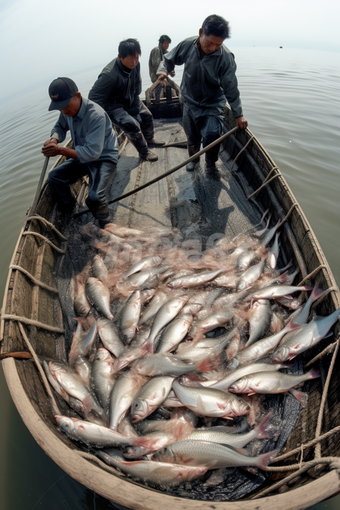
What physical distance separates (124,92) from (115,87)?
280mm

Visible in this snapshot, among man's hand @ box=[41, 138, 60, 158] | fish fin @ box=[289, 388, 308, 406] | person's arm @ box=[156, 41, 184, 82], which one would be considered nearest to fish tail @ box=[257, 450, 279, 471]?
fish fin @ box=[289, 388, 308, 406]

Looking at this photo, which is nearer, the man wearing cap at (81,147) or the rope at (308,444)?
the rope at (308,444)

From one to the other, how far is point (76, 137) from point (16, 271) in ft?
8.23

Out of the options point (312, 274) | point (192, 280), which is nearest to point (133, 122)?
point (192, 280)

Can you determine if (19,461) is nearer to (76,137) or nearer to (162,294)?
(162,294)

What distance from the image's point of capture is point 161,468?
77.0 inches

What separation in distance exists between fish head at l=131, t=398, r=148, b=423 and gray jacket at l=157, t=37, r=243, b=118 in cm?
508

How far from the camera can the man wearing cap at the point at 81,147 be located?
12.5 feet

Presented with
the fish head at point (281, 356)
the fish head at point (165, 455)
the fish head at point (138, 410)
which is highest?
the fish head at point (138, 410)

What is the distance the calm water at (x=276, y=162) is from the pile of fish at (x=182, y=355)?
1.02 m

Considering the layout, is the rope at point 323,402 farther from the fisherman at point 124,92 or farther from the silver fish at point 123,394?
the fisherman at point 124,92

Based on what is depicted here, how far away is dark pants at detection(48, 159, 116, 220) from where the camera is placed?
450 centimetres

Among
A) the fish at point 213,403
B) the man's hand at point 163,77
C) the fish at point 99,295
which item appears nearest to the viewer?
the fish at point 213,403

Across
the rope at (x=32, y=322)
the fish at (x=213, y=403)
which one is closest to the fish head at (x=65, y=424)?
the fish at (x=213, y=403)
